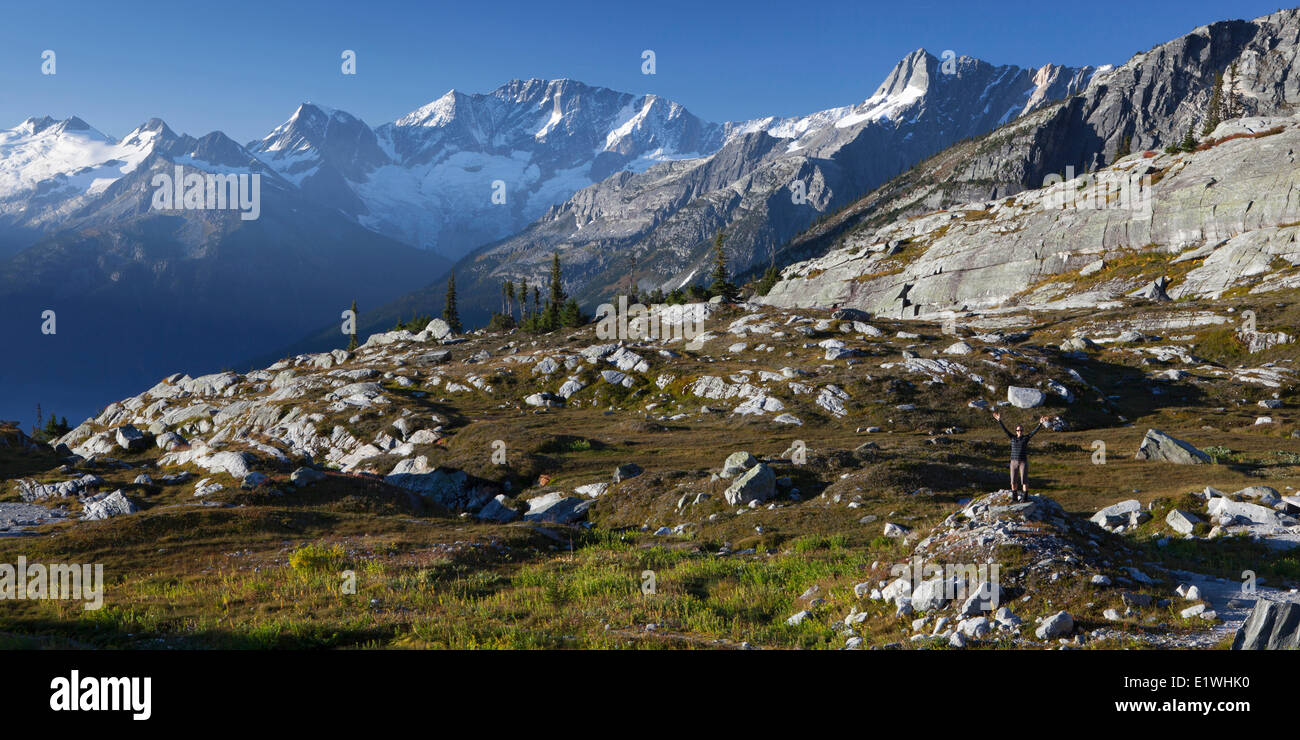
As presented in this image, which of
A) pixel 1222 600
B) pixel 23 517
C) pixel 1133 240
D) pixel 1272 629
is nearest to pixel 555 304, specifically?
pixel 23 517

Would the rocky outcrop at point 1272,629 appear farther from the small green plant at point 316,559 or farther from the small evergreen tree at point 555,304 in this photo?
the small evergreen tree at point 555,304

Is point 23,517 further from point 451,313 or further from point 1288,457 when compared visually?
point 451,313

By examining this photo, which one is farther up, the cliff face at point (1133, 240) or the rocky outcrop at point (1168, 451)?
the cliff face at point (1133, 240)

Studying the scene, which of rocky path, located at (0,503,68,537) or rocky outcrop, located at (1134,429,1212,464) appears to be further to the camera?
rocky outcrop, located at (1134,429,1212,464)

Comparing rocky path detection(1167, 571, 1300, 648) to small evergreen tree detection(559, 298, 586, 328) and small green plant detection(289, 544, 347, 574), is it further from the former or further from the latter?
small evergreen tree detection(559, 298, 586, 328)

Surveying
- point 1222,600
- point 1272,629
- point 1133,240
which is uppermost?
point 1133,240

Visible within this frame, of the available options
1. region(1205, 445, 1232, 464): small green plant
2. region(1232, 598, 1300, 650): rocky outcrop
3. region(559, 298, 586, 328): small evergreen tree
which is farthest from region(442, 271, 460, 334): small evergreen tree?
region(1232, 598, 1300, 650): rocky outcrop

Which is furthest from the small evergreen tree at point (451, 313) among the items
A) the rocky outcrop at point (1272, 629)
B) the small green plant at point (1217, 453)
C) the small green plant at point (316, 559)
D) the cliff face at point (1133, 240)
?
the rocky outcrop at point (1272, 629)

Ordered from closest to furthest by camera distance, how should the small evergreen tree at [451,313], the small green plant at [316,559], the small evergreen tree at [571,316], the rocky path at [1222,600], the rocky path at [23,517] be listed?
the rocky path at [1222,600] < the small green plant at [316,559] < the rocky path at [23,517] < the small evergreen tree at [571,316] < the small evergreen tree at [451,313]

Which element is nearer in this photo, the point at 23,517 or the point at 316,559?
the point at 316,559

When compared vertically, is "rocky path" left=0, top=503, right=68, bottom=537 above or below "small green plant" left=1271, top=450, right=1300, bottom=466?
below

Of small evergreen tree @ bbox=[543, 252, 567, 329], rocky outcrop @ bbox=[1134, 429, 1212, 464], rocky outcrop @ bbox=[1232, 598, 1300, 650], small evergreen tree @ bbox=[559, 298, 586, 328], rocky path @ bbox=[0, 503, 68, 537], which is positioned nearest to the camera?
rocky outcrop @ bbox=[1232, 598, 1300, 650]

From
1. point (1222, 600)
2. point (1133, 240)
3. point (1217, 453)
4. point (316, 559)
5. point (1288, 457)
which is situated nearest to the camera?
point (1222, 600)
